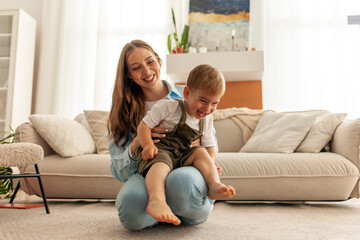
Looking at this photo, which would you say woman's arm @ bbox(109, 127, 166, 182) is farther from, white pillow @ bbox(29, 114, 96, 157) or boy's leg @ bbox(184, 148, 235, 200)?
white pillow @ bbox(29, 114, 96, 157)

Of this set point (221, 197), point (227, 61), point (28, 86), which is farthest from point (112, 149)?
point (28, 86)

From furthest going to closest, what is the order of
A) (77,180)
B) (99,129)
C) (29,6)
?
(29,6), (99,129), (77,180)

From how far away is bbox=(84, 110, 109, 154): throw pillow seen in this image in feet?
8.12

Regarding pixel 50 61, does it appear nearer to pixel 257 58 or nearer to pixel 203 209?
pixel 257 58

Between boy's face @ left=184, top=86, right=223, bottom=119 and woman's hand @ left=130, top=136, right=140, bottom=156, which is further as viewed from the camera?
woman's hand @ left=130, top=136, right=140, bottom=156

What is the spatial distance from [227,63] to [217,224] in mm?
2043

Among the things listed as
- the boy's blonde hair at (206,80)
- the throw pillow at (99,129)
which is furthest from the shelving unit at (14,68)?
the boy's blonde hair at (206,80)

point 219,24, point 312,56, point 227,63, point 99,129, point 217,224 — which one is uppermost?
point 219,24

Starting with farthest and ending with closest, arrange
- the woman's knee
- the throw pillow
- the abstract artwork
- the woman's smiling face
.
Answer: the abstract artwork < the throw pillow < the woman's smiling face < the woman's knee

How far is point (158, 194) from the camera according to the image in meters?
1.09

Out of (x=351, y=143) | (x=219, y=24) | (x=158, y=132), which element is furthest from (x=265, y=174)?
(x=219, y=24)

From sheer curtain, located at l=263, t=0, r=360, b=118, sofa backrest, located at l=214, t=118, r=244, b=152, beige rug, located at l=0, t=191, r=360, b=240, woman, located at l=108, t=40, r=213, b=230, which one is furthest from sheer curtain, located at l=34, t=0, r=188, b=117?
woman, located at l=108, t=40, r=213, b=230

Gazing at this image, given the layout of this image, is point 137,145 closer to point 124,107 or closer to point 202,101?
point 124,107

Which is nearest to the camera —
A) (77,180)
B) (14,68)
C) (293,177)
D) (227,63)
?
(293,177)
